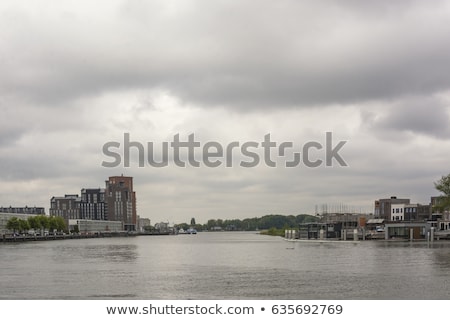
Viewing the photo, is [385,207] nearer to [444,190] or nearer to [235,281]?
[444,190]

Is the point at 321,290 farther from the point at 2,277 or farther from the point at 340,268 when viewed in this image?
the point at 2,277

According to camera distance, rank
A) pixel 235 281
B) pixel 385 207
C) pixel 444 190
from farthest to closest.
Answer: pixel 385 207 < pixel 444 190 < pixel 235 281

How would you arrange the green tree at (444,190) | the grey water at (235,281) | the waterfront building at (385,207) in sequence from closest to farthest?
the grey water at (235,281), the green tree at (444,190), the waterfront building at (385,207)

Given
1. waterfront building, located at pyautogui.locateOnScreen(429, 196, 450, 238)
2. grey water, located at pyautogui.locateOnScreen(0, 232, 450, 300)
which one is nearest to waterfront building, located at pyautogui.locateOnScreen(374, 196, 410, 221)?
waterfront building, located at pyautogui.locateOnScreen(429, 196, 450, 238)

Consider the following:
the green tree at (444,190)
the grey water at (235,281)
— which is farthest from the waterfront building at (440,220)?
the grey water at (235,281)

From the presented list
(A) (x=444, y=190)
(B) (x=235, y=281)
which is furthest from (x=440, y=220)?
(B) (x=235, y=281)

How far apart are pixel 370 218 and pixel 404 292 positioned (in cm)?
14240

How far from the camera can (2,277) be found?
5175 cm

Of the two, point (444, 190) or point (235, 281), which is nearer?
point (235, 281)

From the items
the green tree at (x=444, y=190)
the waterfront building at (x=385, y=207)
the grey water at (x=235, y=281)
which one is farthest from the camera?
the waterfront building at (x=385, y=207)

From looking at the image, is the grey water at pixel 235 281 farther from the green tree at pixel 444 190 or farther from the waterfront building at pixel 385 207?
the waterfront building at pixel 385 207

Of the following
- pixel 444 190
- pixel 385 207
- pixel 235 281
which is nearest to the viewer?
pixel 235 281

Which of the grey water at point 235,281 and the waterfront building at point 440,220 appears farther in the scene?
the waterfront building at point 440,220
